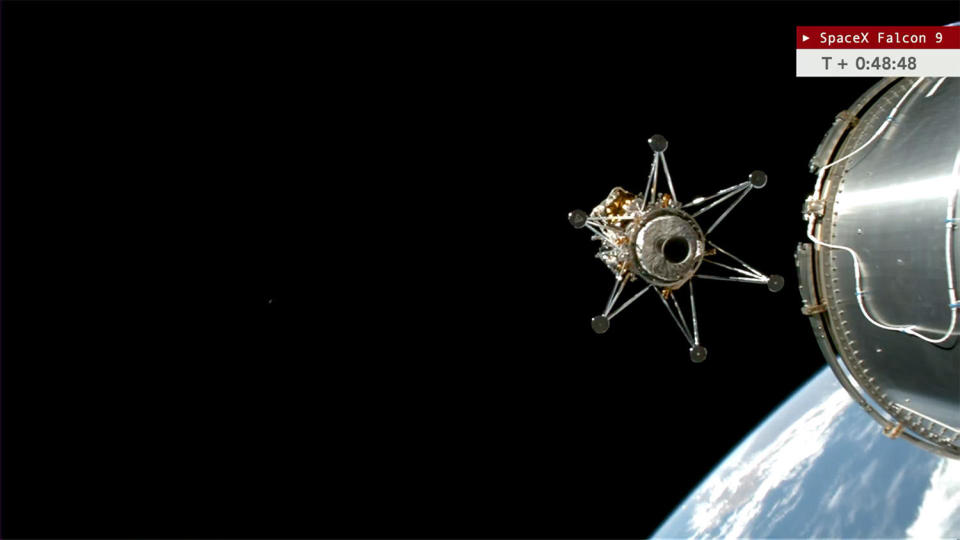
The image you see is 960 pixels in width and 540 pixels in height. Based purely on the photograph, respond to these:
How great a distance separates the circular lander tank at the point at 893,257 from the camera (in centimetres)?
445

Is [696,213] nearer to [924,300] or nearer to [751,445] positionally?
[924,300]

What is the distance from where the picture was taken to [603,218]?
5.21 m

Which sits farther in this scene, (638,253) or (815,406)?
(815,406)

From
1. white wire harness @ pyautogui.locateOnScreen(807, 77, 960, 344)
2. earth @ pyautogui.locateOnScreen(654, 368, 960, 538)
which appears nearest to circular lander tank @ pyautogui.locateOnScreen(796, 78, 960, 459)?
white wire harness @ pyautogui.locateOnScreen(807, 77, 960, 344)

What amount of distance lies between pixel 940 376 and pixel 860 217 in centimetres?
155

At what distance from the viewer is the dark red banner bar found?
573 cm

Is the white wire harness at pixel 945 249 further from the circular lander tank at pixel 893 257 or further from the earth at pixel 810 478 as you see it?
the earth at pixel 810 478

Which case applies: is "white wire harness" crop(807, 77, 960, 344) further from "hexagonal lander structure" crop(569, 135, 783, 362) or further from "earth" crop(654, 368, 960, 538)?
"earth" crop(654, 368, 960, 538)

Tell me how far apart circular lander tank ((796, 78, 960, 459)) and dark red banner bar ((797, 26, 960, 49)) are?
1.79 feet

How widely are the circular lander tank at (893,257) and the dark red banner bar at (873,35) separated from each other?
21.5 inches

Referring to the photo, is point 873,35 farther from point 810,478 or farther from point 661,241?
point 810,478

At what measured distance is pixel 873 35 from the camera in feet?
20.0

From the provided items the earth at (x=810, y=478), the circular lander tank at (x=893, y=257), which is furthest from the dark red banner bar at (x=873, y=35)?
the earth at (x=810, y=478)

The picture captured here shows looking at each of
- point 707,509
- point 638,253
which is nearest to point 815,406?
point 707,509
